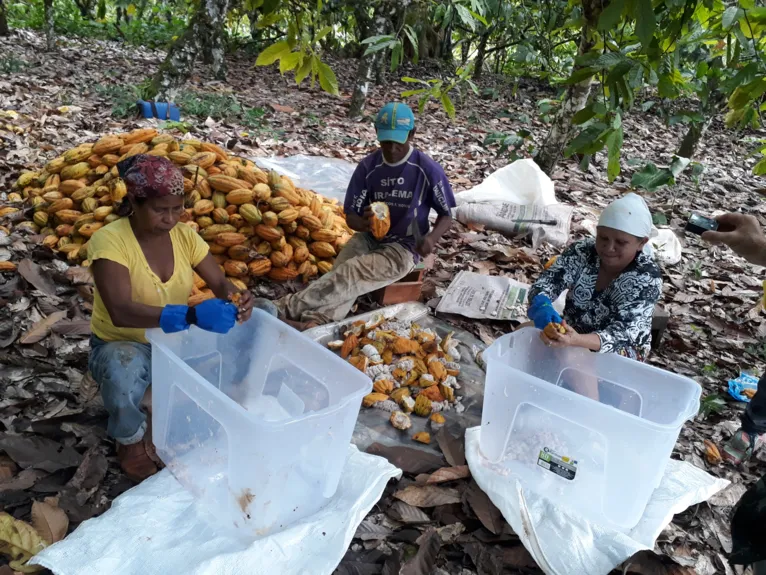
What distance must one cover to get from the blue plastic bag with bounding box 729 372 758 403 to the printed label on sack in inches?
55.6

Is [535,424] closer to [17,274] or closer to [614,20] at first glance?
[614,20]

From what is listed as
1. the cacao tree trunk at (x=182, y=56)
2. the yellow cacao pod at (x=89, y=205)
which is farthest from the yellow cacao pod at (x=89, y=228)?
the cacao tree trunk at (x=182, y=56)

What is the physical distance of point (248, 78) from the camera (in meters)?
9.38

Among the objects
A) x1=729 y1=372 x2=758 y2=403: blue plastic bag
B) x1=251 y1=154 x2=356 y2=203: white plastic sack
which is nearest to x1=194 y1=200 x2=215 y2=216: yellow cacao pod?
x1=251 y1=154 x2=356 y2=203: white plastic sack

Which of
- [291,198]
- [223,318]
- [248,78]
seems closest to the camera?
[223,318]

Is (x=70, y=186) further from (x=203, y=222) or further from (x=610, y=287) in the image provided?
(x=610, y=287)

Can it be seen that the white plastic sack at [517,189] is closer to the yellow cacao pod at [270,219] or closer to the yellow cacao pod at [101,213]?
the yellow cacao pod at [270,219]

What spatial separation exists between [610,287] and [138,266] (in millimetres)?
1904

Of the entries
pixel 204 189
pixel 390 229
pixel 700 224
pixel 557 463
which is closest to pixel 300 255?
pixel 390 229

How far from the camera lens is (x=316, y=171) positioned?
5258mm

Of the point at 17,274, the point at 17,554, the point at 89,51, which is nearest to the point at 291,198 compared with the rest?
the point at 17,274

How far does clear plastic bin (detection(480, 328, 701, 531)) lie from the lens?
1.96m

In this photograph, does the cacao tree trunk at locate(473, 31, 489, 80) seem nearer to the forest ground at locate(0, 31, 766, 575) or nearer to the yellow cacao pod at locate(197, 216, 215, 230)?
the forest ground at locate(0, 31, 766, 575)

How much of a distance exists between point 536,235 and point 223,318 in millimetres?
3306
